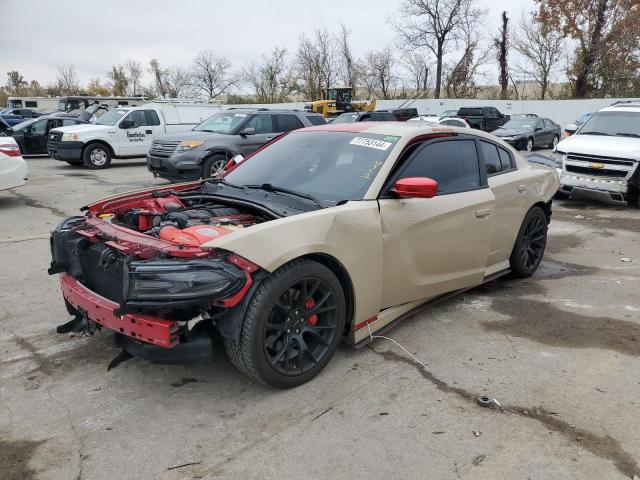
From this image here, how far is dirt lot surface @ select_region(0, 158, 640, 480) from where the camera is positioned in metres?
2.61

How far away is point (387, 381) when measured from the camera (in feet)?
11.1

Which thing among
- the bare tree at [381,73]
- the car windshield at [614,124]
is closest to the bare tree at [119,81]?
the bare tree at [381,73]

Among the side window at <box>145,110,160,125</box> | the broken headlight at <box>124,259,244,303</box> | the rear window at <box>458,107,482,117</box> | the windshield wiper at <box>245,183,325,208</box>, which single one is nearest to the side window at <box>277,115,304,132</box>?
A: the side window at <box>145,110,160,125</box>

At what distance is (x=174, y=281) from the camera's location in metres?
2.73

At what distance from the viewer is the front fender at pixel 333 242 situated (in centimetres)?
295

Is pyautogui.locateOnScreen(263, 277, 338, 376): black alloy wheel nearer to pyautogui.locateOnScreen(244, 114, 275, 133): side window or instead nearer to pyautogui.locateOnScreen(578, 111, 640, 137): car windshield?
pyautogui.locateOnScreen(578, 111, 640, 137): car windshield

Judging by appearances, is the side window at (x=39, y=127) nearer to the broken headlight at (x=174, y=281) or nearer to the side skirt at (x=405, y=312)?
the side skirt at (x=405, y=312)

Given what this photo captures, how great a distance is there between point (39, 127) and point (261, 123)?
1070 cm

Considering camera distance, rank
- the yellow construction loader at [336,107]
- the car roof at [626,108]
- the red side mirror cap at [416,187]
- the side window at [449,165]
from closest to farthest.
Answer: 1. the red side mirror cap at [416,187]
2. the side window at [449,165]
3. the car roof at [626,108]
4. the yellow construction loader at [336,107]

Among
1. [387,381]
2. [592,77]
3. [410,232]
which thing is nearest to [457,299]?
[410,232]

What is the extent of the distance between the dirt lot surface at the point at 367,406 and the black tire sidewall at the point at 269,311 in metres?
0.10

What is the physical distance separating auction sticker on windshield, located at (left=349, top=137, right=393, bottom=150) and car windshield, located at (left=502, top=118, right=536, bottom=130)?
19696mm

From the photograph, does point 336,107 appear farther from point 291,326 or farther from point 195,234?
point 291,326

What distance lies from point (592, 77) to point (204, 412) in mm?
46897
